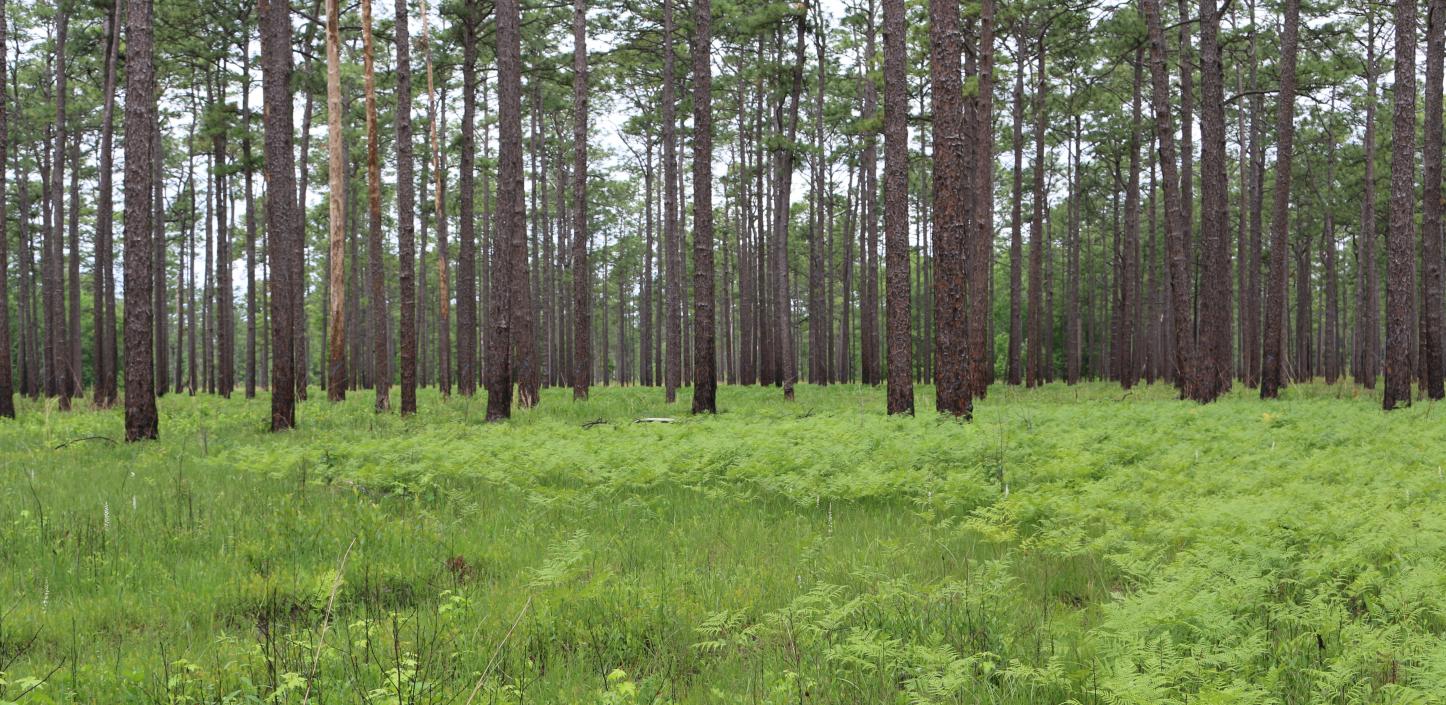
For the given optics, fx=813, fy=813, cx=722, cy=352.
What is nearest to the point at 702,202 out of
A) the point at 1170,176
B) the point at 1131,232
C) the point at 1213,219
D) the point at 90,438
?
the point at 1170,176

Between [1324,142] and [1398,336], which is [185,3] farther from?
[1324,142]

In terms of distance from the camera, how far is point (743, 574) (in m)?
4.86

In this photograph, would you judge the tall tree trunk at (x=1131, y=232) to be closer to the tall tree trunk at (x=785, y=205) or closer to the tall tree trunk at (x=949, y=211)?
the tall tree trunk at (x=785, y=205)

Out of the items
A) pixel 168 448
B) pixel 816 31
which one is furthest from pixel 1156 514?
pixel 816 31

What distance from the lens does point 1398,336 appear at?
14.2 metres

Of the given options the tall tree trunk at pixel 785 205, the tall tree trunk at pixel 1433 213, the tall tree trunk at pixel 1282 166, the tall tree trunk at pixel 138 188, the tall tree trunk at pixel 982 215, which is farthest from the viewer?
the tall tree trunk at pixel 785 205

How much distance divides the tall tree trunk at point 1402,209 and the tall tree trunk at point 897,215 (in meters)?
8.48

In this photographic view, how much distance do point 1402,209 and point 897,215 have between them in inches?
358

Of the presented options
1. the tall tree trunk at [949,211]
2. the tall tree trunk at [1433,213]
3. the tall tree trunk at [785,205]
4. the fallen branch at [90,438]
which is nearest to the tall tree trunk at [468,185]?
the tall tree trunk at [785,205]

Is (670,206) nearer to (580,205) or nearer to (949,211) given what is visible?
(580,205)

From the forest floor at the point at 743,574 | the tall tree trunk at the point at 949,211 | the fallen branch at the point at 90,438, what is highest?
the tall tree trunk at the point at 949,211

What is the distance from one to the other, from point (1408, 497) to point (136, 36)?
48.8ft

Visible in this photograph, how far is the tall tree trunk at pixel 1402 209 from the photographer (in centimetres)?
1407

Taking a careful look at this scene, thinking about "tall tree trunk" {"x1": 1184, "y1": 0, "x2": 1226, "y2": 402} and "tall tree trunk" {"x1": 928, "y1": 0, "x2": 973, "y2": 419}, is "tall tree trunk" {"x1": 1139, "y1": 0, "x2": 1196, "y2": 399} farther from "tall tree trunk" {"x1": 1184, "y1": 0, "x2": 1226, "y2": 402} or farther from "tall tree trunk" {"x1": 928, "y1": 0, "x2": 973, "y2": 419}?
"tall tree trunk" {"x1": 928, "y1": 0, "x2": 973, "y2": 419}
